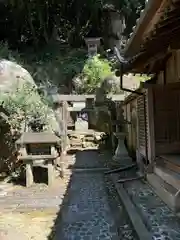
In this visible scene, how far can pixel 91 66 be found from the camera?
19000 mm

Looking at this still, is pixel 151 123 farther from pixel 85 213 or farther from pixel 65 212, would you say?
pixel 65 212

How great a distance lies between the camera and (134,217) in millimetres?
5172

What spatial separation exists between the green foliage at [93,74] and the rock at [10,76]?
19.9ft

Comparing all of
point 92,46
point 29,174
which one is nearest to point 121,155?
point 29,174

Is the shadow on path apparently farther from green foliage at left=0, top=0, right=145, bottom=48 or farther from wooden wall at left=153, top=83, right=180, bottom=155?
green foliage at left=0, top=0, right=145, bottom=48

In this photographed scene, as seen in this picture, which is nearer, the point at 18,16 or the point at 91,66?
the point at 91,66

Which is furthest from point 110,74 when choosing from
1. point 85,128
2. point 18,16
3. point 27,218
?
point 27,218

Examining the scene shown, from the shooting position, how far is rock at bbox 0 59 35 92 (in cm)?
1162

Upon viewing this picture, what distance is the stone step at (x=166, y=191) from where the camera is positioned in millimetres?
5188

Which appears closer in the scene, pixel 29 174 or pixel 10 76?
pixel 29 174

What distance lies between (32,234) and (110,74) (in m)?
13.9

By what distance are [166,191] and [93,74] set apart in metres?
13.5

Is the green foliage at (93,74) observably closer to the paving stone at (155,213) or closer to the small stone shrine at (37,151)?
the small stone shrine at (37,151)

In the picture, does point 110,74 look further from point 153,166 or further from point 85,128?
point 153,166
